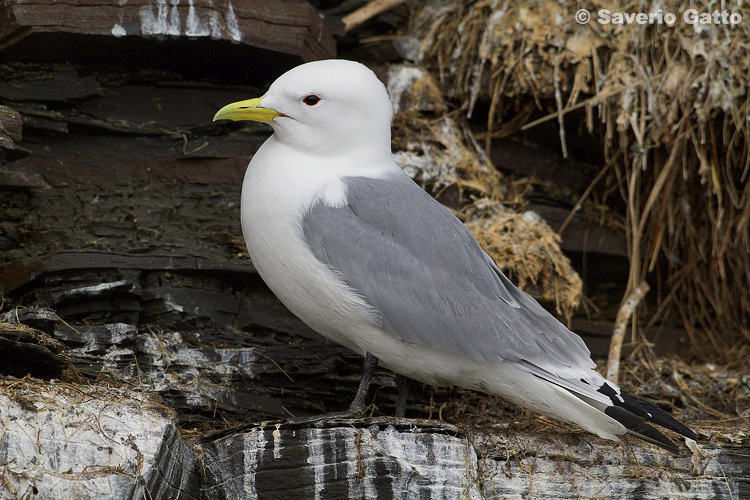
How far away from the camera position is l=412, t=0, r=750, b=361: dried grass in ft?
14.5

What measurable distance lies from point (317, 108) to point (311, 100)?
4cm

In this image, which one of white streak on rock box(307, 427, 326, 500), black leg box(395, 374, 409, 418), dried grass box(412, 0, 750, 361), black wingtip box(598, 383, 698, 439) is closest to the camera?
white streak on rock box(307, 427, 326, 500)

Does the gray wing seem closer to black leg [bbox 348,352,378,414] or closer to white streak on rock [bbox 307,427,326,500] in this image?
black leg [bbox 348,352,378,414]

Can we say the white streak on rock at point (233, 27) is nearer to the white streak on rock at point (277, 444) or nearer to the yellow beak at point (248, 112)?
the yellow beak at point (248, 112)

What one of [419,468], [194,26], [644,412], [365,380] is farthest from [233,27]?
[644,412]

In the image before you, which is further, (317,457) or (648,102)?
(648,102)

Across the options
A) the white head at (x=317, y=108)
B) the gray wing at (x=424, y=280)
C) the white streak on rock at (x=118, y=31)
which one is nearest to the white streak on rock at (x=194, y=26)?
the white streak on rock at (x=118, y=31)

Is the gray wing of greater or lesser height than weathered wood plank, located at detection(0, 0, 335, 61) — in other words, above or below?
below

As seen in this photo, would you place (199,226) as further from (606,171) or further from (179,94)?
(606,171)

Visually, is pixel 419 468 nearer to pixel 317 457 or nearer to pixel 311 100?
pixel 317 457

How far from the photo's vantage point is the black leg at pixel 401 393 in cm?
337

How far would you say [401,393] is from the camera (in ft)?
11.1

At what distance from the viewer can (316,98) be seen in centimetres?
321
